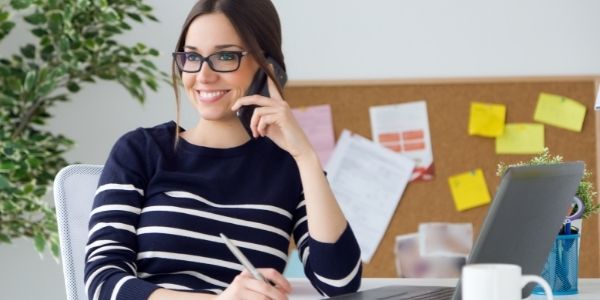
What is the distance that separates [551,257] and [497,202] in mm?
598

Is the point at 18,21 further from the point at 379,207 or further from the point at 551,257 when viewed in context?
the point at 551,257

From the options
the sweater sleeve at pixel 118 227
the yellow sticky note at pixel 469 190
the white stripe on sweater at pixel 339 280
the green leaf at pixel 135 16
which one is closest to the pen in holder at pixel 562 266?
the white stripe on sweater at pixel 339 280

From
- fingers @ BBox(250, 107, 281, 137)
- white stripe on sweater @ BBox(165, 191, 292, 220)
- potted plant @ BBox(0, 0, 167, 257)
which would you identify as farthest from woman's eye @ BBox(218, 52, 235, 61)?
potted plant @ BBox(0, 0, 167, 257)

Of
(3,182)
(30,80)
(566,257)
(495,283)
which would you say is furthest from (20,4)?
(495,283)

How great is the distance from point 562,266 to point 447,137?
4.56 feet

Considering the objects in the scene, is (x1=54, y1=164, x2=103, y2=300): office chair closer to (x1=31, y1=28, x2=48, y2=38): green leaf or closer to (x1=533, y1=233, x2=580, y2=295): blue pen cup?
(x1=533, y1=233, x2=580, y2=295): blue pen cup

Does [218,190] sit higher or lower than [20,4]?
lower

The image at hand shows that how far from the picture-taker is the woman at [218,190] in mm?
1507

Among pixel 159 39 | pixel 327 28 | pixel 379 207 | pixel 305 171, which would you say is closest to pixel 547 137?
pixel 379 207

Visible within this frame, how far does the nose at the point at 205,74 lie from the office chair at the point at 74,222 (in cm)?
26

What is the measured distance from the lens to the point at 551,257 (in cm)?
161

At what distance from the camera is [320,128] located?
9.91 feet

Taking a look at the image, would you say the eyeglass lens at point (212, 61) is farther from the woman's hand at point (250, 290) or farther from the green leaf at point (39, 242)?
the green leaf at point (39, 242)

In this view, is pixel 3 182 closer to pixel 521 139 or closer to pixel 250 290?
pixel 250 290
